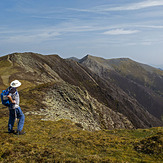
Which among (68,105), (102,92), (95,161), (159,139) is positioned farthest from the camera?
(102,92)

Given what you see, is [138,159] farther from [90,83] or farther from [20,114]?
[90,83]

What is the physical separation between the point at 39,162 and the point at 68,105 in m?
24.0

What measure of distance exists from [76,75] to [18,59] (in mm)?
46439

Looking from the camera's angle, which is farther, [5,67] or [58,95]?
[5,67]

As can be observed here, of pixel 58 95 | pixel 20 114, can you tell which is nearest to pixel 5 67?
pixel 58 95

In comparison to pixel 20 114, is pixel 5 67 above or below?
above

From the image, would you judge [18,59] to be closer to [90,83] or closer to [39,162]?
[90,83]

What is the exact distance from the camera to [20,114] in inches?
512

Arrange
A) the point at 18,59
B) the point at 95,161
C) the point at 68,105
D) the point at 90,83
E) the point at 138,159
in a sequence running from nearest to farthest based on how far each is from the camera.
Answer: the point at 95,161 → the point at 138,159 → the point at 68,105 → the point at 18,59 → the point at 90,83

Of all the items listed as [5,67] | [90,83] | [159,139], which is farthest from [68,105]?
[90,83]

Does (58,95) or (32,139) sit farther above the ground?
(58,95)

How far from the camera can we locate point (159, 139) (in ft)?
36.9

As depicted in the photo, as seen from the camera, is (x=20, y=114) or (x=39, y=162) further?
(x=20, y=114)

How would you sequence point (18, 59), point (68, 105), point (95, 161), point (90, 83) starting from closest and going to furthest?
point (95, 161), point (68, 105), point (18, 59), point (90, 83)
